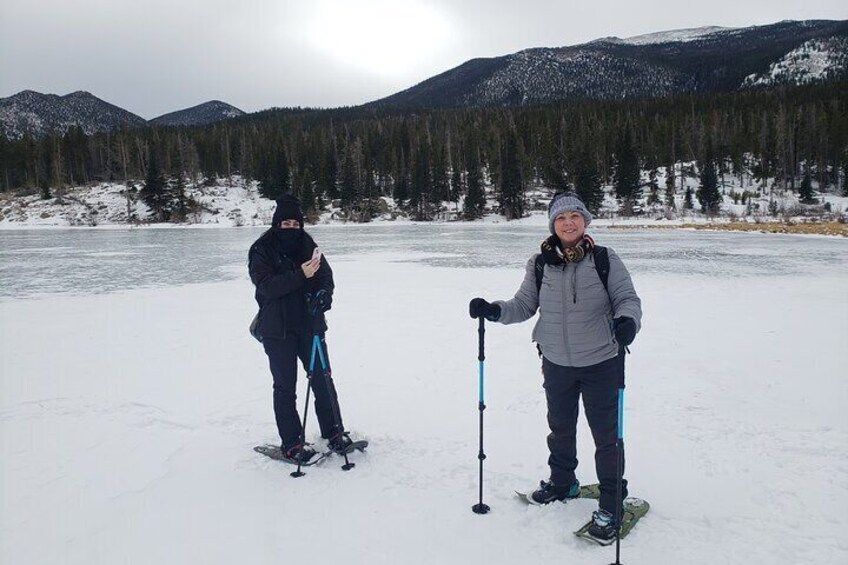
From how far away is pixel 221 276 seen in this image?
15805 mm

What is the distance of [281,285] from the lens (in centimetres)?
378

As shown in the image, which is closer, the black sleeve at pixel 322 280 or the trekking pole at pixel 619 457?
the trekking pole at pixel 619 457

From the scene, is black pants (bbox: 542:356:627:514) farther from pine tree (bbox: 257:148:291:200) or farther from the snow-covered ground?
pine tree (bbox: 257:148:291:200)

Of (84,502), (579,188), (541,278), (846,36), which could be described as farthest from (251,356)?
(846,36)

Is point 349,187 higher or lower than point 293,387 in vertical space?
higher

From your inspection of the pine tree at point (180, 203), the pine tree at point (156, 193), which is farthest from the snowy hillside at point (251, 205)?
the pine tree at point (156, 193)

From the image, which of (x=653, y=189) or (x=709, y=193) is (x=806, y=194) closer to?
(x=709, y=193)

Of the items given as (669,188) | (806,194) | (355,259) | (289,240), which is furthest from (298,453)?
(806,194)

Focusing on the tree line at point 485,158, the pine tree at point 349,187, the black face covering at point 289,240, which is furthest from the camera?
the pine tree at point 349,187

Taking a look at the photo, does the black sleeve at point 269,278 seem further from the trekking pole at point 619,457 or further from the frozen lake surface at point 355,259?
the frozen lake surface at point 355,259

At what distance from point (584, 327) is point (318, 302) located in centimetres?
196

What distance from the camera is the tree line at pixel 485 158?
63156 mm

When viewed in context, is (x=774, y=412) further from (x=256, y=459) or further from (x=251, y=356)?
(x=251, y=356)

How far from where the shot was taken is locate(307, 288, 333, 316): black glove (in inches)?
158
